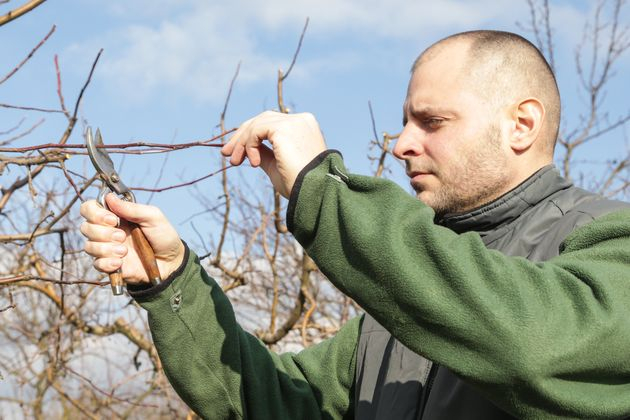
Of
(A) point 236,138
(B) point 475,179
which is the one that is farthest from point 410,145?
(A) point 236,138

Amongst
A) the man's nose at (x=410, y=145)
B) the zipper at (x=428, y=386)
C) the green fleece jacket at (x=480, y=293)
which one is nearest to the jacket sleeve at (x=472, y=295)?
the green fleece jacket at (x=480, y=293)

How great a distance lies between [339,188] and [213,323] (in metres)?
0.89

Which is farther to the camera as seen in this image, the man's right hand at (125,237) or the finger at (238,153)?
the man's right hand at (125,237)

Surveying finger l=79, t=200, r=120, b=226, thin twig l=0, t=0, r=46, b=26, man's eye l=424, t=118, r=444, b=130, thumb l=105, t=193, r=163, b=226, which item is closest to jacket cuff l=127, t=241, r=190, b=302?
thumb l=105, t=193, r=163, b=226

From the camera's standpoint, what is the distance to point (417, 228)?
170 cm

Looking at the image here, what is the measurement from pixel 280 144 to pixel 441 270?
42cm

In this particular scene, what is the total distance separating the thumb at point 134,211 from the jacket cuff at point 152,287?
160mm

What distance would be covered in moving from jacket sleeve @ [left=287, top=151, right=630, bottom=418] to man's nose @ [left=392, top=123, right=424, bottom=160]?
0.63 m

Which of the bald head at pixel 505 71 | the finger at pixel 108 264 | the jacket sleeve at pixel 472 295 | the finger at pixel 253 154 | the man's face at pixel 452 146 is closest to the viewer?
the jacket sleeve at pixel 472 295

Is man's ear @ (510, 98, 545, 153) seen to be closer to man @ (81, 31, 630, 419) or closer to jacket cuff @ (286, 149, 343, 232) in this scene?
man @ (81, 31, 630, 419)

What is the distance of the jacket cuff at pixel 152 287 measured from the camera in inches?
91.7

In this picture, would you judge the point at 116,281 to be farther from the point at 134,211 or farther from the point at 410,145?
the point at 410,145

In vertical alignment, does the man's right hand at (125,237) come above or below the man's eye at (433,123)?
above

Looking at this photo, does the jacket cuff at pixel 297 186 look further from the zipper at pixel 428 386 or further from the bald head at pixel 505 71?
the bald head at pixel 505 71
